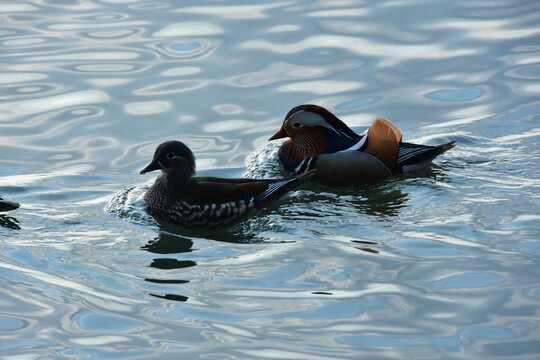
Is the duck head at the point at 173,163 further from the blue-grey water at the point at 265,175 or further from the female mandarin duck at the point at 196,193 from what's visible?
the blue-grey water at the point at 265,175

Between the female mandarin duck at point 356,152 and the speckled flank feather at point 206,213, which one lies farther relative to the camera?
the female mandarin duck at point 356,152

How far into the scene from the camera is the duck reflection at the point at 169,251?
277 inches

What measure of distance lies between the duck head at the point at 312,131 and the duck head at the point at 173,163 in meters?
1.47

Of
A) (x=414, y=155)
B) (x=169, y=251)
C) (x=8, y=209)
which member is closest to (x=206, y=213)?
(x=169, y=251)

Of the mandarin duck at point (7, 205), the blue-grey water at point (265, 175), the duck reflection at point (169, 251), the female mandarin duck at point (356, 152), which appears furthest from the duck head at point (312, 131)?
the mandarin duck at point (7, 205)

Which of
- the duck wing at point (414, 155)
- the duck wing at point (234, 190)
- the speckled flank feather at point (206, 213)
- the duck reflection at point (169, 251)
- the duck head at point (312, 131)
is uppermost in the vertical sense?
the duck head at point (312, 131)

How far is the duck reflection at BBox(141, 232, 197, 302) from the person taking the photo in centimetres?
704

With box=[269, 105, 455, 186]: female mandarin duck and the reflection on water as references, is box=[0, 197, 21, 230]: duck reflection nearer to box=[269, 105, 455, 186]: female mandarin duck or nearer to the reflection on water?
the reflection on water

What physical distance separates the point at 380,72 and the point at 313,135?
9.07 ft

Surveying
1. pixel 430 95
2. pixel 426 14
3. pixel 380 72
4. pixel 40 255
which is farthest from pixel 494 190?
pixel 426 14

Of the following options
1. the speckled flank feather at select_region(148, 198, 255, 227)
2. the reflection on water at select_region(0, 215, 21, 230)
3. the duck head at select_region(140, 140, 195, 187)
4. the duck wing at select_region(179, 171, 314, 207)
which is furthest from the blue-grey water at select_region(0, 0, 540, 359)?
the duck head at select_region(140, 140, 195, 187)

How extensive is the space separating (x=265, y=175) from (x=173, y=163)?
150cm

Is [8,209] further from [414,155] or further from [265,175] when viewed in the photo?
[414,155]

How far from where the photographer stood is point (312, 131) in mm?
9789
